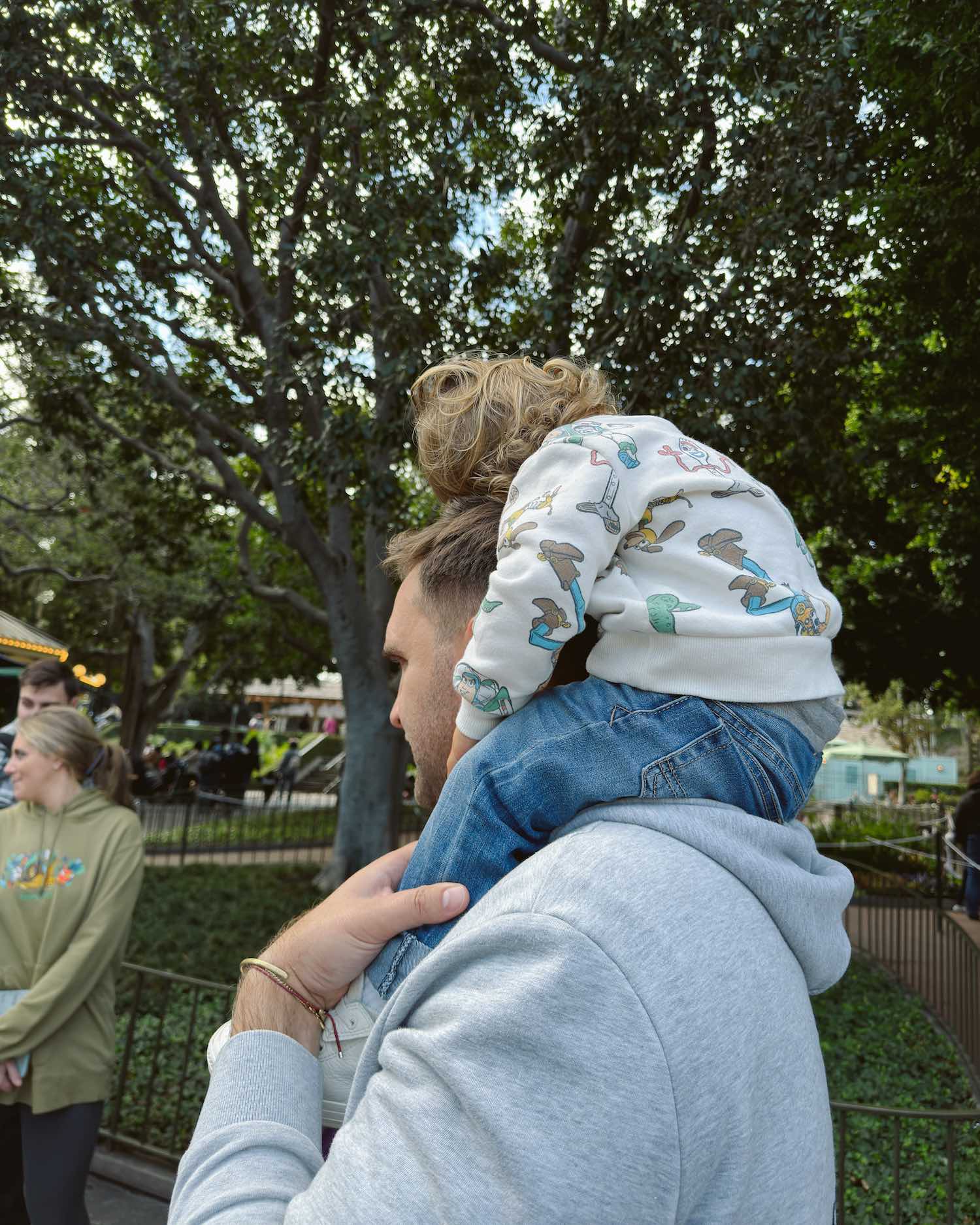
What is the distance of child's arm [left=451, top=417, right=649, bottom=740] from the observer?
4.04 feet

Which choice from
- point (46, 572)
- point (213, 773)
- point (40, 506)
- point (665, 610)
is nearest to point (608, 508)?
Result: point (665, 610)

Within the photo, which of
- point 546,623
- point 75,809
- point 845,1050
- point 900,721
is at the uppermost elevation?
point 546,623

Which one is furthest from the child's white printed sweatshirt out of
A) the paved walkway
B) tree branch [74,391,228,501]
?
tree branch [74,391,228,501]

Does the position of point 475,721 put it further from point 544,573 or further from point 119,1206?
point 119,1206

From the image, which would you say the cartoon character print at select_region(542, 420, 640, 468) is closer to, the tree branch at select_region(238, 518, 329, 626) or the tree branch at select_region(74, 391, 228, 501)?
the tree branch at select_region(238, 518, 329, 626)

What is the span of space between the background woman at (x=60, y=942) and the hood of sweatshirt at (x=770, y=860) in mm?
3212

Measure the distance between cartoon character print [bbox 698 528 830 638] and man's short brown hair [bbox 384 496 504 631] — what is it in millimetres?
327

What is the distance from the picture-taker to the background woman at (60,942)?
11.4 ft

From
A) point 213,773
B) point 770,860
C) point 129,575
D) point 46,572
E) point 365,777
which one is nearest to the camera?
point 770,860

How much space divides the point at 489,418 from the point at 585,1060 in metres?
0.94

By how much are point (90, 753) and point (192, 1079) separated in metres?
3.48

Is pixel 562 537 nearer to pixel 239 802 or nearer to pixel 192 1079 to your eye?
pixel 192 1079

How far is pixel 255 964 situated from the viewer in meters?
1.30

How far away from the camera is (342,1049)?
1228 mm
